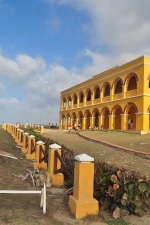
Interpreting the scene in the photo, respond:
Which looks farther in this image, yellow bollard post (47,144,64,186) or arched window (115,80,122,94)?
arched window (115,80,122,94)

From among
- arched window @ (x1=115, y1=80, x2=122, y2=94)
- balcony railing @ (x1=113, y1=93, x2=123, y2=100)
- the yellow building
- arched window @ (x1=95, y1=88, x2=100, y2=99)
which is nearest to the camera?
the yellow building

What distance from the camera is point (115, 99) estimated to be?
94.7 ft

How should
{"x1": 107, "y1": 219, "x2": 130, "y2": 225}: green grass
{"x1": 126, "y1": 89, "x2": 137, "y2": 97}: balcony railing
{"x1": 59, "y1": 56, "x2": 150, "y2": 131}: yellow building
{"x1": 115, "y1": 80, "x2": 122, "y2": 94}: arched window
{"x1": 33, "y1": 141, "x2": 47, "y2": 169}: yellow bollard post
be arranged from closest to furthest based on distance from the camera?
1. {"x1": 107, "y1": 219, "x2": 130, "y2": 225}: green grass
2. {"x1": 33, "y1": 141, "x2": 47, "y2": 169}: yellow bollard post
3. {"x1": 59, "y1": 56, "x2": 150, "y2": 131}: yellow building
4. {"x1": 126, "y1": 89, "x2": 137, "y2": 97}: balcony railing
5. {"x1": 115, "y1": 80, "x2": 122, "y2": 94}: arched window

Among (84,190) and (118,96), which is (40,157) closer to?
(84,190)

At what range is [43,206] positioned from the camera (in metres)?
4.46

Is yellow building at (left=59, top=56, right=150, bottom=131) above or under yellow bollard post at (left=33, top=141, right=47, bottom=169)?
above

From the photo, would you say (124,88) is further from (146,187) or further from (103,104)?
(146,187)

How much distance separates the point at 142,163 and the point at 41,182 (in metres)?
5.31

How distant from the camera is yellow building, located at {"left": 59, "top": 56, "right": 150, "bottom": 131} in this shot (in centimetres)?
2438

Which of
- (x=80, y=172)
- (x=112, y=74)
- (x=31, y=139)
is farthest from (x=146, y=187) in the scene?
(x=112, y=74)

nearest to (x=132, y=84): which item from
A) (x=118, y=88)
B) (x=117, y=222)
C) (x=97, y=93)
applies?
(x=118, y=88)

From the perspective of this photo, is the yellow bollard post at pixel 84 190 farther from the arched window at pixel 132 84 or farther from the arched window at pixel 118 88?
the arched window at pixel 118 88

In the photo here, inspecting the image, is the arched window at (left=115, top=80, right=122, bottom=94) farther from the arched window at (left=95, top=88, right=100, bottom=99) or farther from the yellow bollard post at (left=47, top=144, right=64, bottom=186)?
the yellow bollard post at (left=47, top=144, right=64, bottom=186)

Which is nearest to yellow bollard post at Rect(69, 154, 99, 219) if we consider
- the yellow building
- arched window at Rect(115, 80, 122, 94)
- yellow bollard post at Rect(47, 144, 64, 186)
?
yellow bollard post at Rect(47, 144, 64, 186)
